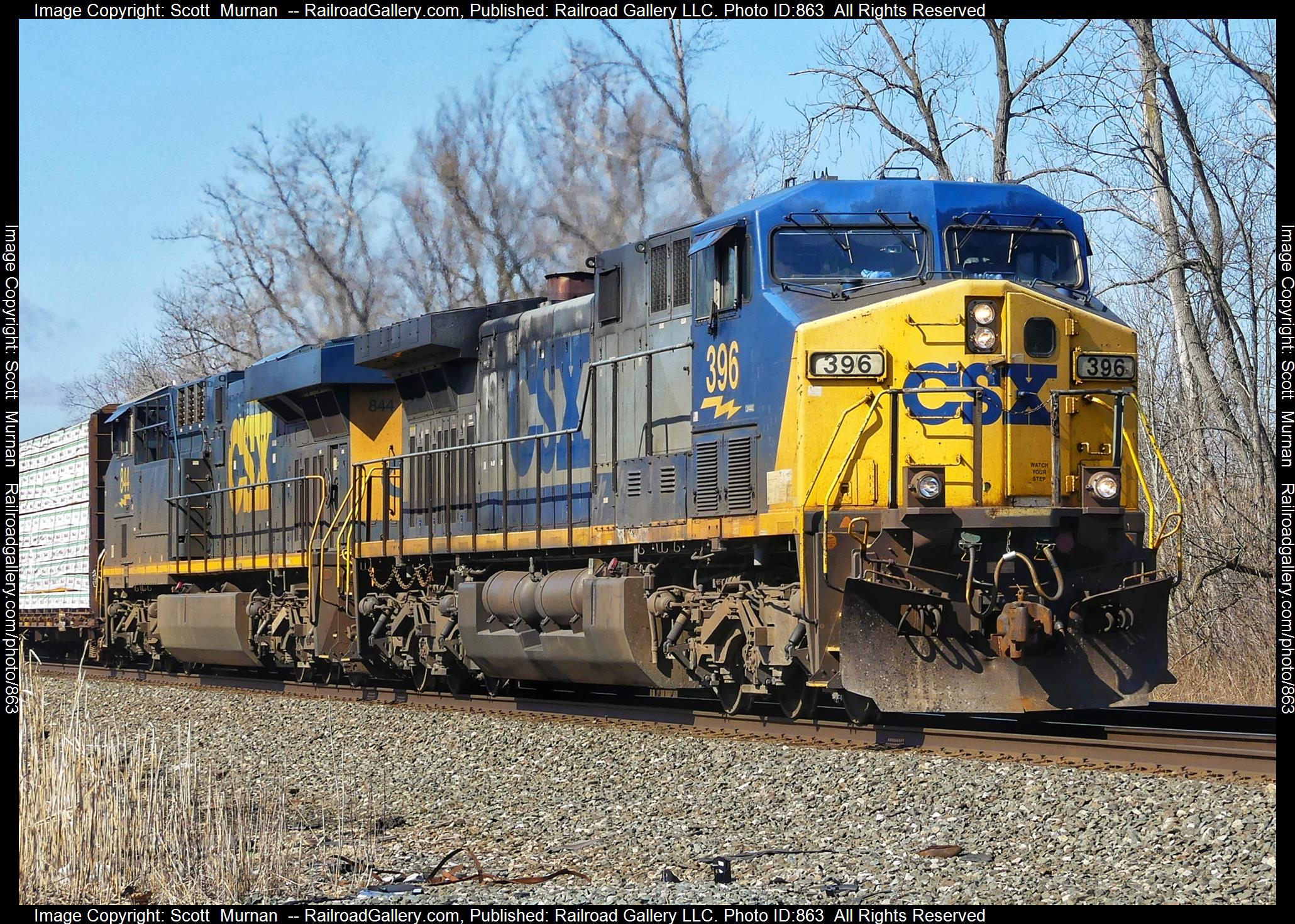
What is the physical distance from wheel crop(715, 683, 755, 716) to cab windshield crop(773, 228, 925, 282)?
9.79 ft

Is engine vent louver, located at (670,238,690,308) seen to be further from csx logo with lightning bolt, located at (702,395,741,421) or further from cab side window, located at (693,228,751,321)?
csx logo with lightning bolt, located at (702,395,741,421)

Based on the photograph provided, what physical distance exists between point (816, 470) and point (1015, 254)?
2153mm

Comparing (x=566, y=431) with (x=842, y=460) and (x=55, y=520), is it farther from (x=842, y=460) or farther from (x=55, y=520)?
(x=55, y=520)

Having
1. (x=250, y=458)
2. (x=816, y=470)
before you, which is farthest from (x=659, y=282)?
(x=250, y=458)

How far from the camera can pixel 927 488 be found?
30.1 ft

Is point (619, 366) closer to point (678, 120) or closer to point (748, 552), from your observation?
point (748, 552)

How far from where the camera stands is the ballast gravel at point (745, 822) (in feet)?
20.3

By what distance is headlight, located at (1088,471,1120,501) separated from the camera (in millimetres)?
9391

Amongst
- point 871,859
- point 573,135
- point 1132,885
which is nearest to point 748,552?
point 871,859

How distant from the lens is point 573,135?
30.0m

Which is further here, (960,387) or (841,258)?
(841,258)

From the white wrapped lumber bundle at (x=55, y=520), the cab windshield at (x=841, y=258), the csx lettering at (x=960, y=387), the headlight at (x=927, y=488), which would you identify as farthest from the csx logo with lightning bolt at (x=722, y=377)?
the white wrapped lumber bundle at (x=55, y=520)

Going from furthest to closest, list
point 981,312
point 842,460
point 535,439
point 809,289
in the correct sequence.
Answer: point 535,439, point 809,289, point 981,312, point 842,460

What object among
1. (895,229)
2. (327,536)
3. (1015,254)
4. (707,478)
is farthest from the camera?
(327,536)
